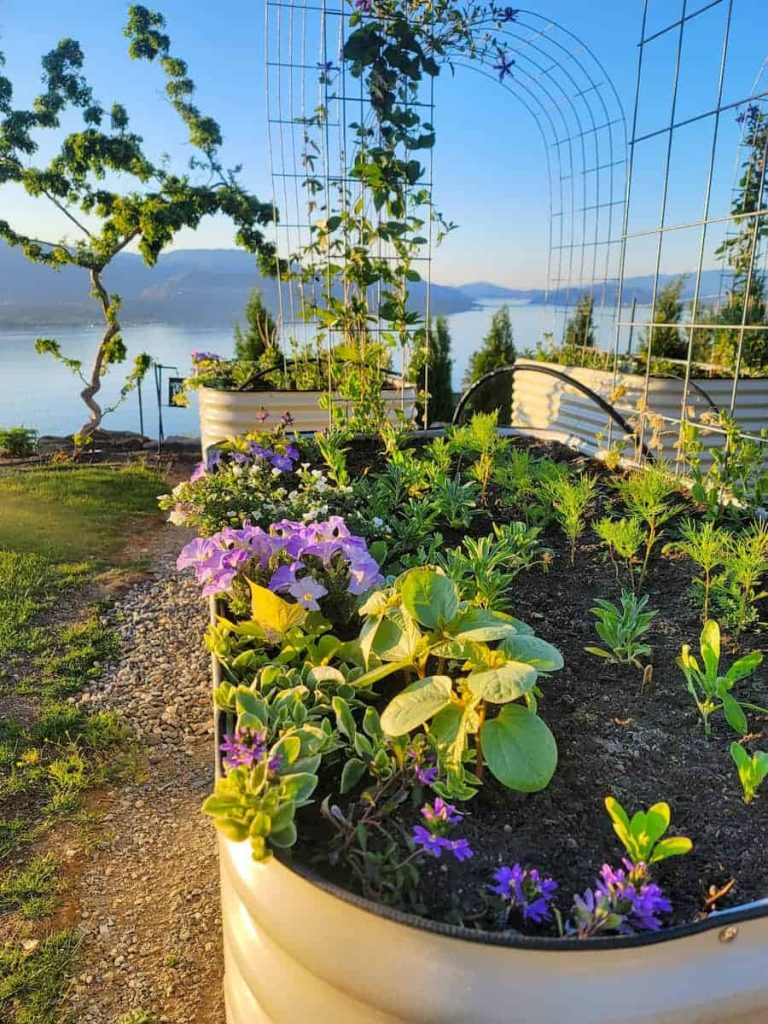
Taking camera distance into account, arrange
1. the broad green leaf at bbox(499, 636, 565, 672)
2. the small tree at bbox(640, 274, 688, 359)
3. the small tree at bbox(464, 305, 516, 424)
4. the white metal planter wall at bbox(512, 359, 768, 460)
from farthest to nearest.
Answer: the small tree at bbox(464, 305, 516, 424) → the small tree at bbox(640, 274, 688, 359) → the white metal planter wall at bbox(512, 359, 768, 460) → the broad green leaf at bbox(499, 636, 565, 672)

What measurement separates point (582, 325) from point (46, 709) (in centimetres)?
550

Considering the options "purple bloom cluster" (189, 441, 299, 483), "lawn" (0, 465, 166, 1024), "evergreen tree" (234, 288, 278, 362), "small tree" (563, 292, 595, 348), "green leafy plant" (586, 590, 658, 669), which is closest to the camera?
"green leafy plant" (586, 590, 658, 669)

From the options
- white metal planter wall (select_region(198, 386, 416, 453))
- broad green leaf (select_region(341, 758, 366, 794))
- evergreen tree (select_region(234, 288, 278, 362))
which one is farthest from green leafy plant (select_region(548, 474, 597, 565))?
evergreen tree (select_region(234, 288, 278, 362))

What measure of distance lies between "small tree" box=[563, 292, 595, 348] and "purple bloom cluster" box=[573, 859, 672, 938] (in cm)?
563

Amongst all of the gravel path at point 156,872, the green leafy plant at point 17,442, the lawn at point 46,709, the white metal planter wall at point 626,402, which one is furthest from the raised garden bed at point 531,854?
the green leafy plant at point 17,442

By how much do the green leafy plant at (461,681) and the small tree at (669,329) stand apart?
501cm

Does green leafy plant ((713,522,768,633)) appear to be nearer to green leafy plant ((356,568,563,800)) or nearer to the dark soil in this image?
the dark soil

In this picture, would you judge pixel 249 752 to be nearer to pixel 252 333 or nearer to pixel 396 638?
pixel 396 638

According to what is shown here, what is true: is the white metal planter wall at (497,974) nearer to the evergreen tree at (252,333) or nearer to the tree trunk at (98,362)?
the tree trunk at (98,362)

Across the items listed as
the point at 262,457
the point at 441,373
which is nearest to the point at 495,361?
the point at 441,373

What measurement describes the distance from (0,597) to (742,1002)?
10.4 feet

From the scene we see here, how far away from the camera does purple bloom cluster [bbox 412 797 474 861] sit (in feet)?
2.56

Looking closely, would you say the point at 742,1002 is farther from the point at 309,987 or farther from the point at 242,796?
the point at 242,796

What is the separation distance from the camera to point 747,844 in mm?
900
